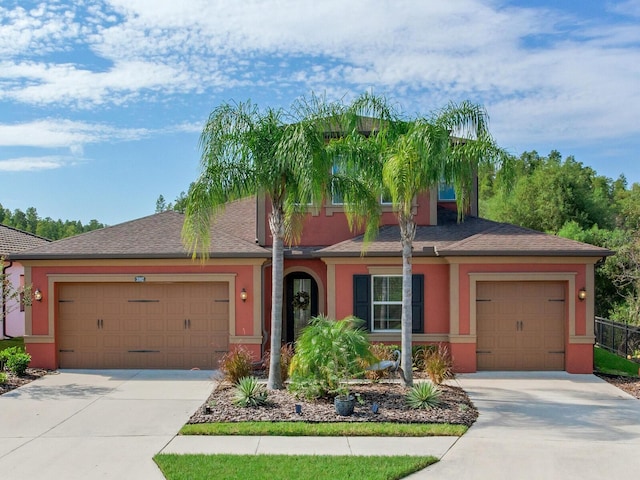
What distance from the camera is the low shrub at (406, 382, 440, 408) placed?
9.85m

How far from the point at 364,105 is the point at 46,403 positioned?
843 centimetres

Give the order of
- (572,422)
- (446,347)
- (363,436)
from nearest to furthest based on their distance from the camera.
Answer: (363,436) → (572,422) → (446,347)

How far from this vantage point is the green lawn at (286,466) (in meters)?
6.97

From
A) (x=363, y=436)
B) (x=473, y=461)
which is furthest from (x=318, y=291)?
(x=473, y=461)

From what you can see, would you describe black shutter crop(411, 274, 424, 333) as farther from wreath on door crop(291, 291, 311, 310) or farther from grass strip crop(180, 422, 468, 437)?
grass strip crop(180, 422, 468, 437)

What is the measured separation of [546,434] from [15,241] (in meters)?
19.7

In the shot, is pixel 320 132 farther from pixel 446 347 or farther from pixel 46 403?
pixel 46 403

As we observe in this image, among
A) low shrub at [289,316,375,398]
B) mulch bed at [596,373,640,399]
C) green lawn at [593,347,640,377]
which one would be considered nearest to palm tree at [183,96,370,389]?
low shrub at [289,316,375,398]

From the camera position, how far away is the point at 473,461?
24.8 ft

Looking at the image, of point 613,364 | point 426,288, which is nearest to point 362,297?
point 426,288

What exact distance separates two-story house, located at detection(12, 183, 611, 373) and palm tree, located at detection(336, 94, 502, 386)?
2.62 meters

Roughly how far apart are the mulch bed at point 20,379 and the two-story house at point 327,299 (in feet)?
1.12

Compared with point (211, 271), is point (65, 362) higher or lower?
lower

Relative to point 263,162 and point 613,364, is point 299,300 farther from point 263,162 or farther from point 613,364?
point 613,364
